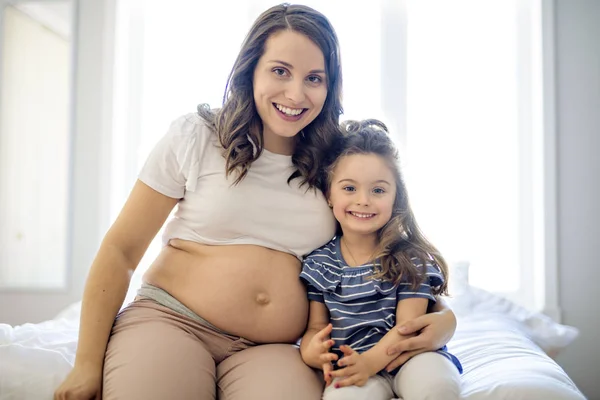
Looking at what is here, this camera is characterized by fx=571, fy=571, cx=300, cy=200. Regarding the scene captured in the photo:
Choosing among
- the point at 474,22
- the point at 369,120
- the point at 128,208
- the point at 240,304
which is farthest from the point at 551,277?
the point at 128,208

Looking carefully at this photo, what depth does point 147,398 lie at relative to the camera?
101 centimetres

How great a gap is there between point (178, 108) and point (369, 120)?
1688 mm

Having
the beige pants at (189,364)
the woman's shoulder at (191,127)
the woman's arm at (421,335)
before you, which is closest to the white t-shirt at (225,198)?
the woman's shoulder at (191,127)

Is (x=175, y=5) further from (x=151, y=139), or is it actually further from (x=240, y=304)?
(x=240, y=304)

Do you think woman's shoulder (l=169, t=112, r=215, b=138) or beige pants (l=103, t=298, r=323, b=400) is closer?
beige pants (l=103, t=298, r=323, b=400)

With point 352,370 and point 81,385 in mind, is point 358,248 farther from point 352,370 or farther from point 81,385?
point 81,385

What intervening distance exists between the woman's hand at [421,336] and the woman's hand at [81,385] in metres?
0.56

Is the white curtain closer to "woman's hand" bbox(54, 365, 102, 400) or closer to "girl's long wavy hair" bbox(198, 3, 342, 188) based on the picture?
"girl's long wavy hair" bbox(198, 3, 342, 188)

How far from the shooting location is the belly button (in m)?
1.25

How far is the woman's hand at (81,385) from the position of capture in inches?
40.8

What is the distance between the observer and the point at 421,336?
1160 millimetres

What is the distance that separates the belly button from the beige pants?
0.09 metres

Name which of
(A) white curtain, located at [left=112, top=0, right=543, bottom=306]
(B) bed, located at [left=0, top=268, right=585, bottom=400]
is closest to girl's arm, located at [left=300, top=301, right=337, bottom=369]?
(B) bed, located at [left=0, top=268, right=585, bottom=400]

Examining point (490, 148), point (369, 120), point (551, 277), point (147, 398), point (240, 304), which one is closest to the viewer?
point (147, 398)
